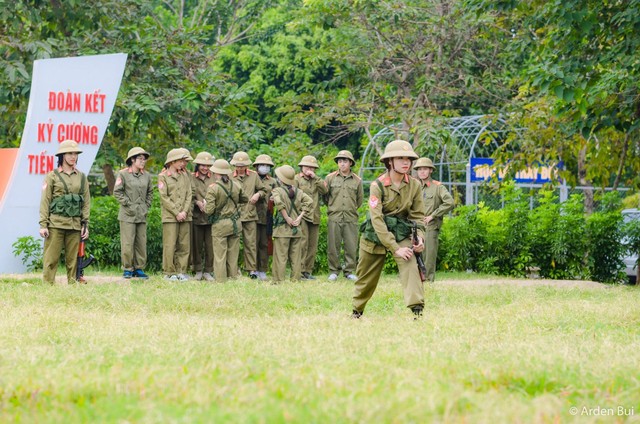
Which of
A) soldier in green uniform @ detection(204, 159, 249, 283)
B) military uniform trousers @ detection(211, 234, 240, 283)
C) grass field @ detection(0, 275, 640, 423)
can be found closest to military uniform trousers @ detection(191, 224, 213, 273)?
military uniform trousers @ detection(211, 234, 240, 283)

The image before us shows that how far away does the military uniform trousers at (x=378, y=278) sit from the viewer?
10.6m

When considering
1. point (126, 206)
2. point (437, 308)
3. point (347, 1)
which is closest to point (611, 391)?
point (437, 308)

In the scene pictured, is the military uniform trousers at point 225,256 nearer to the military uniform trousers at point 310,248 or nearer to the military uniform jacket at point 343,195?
the military uniform trousers at point 310,248

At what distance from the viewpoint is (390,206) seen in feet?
35.5

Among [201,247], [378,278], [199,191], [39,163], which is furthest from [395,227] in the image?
[39,163]

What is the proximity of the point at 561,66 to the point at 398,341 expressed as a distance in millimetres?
7222

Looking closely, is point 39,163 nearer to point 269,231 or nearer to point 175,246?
point 175,246

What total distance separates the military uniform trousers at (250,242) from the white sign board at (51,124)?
2865 millimetres

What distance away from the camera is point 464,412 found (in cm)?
600

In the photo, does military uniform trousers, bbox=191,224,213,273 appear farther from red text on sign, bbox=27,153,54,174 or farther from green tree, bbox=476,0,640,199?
green tree, bbox=476,0,640,199

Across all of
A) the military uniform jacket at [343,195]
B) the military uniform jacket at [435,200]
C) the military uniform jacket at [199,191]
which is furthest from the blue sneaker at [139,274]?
the military uniform jacket at [435,200]

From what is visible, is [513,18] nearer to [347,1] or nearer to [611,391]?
[347,1]

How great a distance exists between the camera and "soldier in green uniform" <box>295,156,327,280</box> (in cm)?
1734

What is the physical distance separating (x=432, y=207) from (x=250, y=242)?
9.59ft
